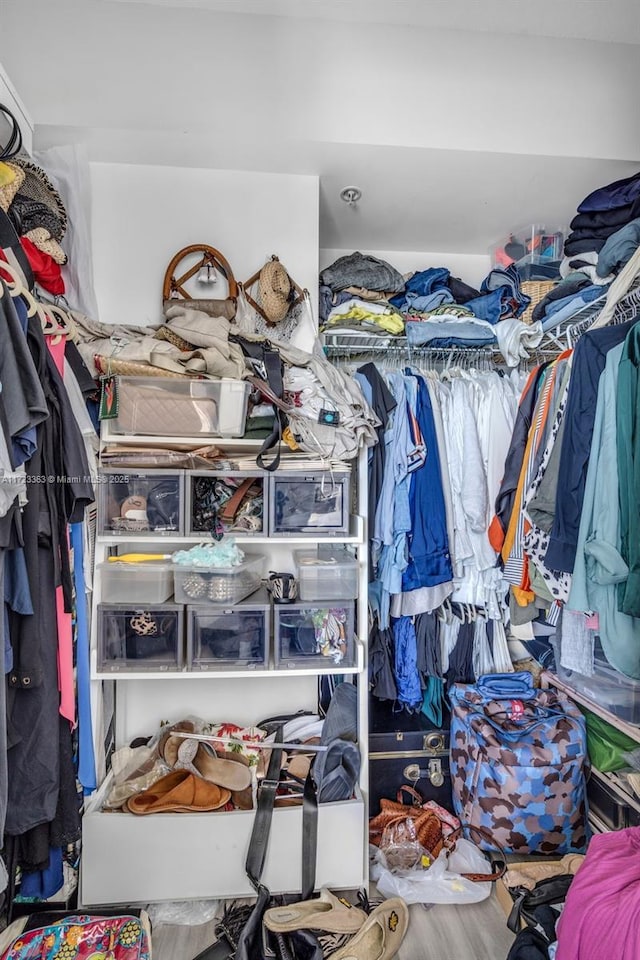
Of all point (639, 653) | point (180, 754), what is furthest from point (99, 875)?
point (639, 653)

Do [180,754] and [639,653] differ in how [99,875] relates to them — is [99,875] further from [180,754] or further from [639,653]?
[639,653]

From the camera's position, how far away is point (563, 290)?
1847 millimetres

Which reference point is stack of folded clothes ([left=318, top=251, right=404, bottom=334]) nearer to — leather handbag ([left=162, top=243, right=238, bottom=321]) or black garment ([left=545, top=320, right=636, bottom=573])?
leather handbag ([left=162, top=243, right=238, bottom=321])

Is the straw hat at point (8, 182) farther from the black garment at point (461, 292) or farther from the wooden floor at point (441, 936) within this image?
the wooden floor at point (441, 936)

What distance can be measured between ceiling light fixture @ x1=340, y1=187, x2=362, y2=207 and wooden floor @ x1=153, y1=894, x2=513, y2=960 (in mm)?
2460

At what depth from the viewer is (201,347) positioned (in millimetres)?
1658

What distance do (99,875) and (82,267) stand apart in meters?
1.88

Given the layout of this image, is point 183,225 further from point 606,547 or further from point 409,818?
point 409,818

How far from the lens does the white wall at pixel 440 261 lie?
8.05 feet

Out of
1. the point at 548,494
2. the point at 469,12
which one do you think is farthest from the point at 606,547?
the point at 469,12

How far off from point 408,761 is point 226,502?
3.94 ft

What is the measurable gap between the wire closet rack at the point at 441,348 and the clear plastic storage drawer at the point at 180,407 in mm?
601

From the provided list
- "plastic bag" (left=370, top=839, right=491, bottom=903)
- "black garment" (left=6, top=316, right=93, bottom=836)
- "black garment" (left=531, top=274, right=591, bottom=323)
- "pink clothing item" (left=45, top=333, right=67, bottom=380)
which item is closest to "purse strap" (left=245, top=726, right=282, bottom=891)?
"plastic bag" (left=370, top=839, right=491, bottom=903)

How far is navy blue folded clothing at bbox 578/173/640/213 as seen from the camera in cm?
164
